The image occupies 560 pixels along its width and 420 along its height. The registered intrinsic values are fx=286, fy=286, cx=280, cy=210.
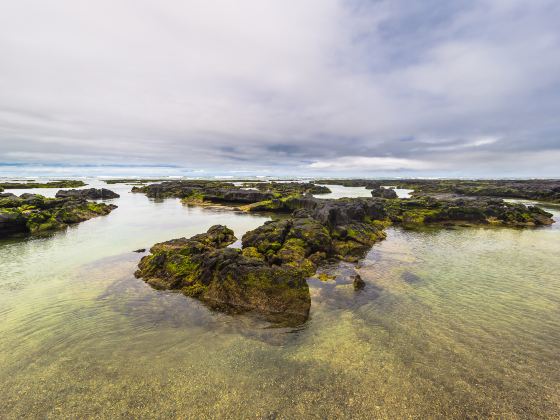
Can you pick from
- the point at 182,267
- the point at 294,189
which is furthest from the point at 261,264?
the point at 294,189

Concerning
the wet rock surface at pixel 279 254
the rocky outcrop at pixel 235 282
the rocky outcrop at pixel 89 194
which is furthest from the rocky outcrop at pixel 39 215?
the rocky outcrop at pixel 235 282

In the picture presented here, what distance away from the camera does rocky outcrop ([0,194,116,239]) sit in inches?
1288

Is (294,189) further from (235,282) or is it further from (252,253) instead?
(235,282)

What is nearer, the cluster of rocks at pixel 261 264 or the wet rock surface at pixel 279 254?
the cluster of rocks at pixel 261 264

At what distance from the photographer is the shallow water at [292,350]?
27.5ft

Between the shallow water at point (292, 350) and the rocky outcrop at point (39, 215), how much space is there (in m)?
17.8

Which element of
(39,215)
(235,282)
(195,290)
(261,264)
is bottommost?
(195,290)

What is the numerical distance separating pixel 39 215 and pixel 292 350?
1607 inches

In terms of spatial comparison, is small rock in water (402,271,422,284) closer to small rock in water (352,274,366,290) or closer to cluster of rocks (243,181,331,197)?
small rock in water (352,274,366,290)

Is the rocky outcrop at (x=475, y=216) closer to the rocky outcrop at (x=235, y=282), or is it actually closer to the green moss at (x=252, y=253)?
the green moss at (x=252, y=253)

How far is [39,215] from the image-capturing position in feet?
120

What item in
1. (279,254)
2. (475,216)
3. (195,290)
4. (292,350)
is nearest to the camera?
(292,350)

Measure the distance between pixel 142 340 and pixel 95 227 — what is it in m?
31.8

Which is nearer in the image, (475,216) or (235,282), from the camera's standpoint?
(235,282)
